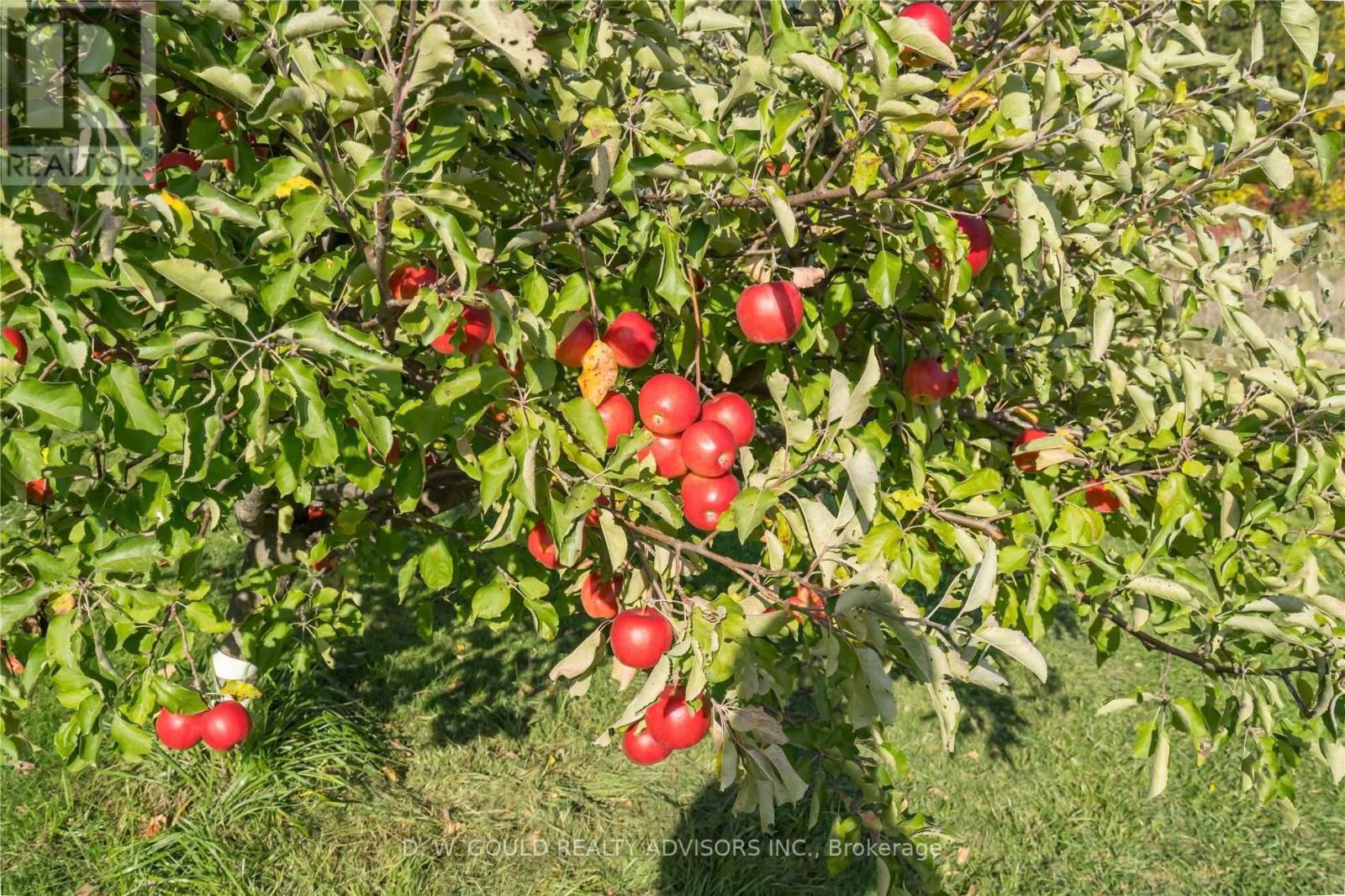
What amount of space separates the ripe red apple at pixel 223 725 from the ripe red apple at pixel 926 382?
2251 mm

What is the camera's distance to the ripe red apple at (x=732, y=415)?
2.03 m

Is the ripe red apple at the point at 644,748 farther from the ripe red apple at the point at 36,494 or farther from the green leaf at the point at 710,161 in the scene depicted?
the ripe red apple at the point at 36,494

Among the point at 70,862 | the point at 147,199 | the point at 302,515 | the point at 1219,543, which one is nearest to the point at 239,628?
the point at 302,515

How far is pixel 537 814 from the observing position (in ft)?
12.8

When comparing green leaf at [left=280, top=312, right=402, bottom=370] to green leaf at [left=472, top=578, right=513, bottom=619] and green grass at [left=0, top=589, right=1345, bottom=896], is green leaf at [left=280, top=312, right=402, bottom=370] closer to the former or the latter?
green leaf at [left=472, top=578, right=513, bottom=619]

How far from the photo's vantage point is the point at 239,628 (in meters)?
2.78

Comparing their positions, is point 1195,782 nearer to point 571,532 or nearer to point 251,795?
point 571,532

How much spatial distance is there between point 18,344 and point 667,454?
1524 mm

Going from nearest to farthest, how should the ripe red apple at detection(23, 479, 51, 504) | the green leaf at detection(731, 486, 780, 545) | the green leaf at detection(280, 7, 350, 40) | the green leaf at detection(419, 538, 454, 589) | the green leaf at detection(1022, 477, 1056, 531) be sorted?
the green leaf at detection(280, 7, 350, 40)
the green leaf at detection(731, 486, 780, 545)
the green leaf at detection(1022, 477, 1056, 531)
the green leaf at detection(419, 538, 454, 589)
the ripe red apple at detection(23, 479, 51, 504)

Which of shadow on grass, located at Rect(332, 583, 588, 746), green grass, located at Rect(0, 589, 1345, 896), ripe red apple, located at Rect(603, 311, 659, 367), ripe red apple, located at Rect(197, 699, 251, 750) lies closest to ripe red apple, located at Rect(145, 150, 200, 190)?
ripe red apple, located at Rect(603, 311, 659, 367)

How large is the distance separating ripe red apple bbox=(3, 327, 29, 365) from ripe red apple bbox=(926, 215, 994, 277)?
2.08 m

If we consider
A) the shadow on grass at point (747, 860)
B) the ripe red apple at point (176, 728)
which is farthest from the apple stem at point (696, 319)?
the shadow on grass at point (747, 860)

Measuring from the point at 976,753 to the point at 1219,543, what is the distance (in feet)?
8.75

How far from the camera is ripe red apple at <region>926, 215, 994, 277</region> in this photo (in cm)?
206
